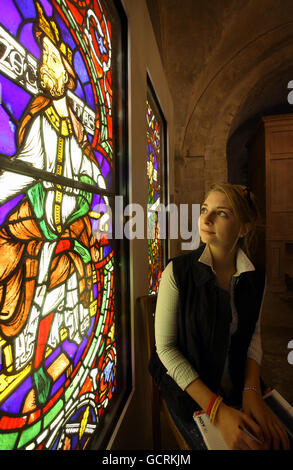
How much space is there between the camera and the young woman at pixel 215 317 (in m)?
1.03

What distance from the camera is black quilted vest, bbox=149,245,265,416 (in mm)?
1045

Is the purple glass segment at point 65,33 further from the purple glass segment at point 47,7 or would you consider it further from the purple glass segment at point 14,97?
the purple glass segment at point 14,97

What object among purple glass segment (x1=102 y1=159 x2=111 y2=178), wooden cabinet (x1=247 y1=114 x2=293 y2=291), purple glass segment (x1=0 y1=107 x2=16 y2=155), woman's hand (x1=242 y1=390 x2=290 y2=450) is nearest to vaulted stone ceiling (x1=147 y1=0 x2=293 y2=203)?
wooden cabinet (x1=247 y1=114 x2=293 y2=291)

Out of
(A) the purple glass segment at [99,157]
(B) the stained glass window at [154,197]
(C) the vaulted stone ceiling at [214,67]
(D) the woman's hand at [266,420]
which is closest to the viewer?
(D) the woman's hand at [266,420]

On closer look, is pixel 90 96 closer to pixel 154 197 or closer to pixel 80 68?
pixel 80 68

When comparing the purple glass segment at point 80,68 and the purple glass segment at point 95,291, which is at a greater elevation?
the purple glass segment at point 80,68

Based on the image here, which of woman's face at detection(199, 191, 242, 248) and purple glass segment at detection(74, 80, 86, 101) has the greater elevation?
purple glass segment at detection(74, 80, 86, 101)

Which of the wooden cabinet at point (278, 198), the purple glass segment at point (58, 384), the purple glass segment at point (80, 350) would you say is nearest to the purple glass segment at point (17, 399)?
the purple glass segment at point (58, 384)

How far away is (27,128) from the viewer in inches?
25.8

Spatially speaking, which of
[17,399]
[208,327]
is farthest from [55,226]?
[208,327]

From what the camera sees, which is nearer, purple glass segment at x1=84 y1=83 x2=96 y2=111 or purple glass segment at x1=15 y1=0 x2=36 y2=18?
purple glass segment at x1=15 y1=0 x2=36 y2=18

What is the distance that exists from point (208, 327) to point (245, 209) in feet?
1.75

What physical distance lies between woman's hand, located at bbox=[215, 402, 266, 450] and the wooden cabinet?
522 cm

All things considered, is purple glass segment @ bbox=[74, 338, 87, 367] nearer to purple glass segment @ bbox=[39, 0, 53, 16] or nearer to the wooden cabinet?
purple glass segment @ bbox=[39, 0, 53, 16]
